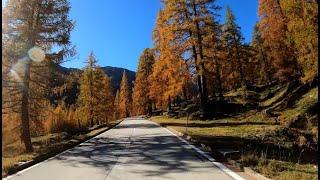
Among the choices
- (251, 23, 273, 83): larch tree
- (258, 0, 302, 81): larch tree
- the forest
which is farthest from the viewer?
(251, 23, 273, 83): larch tree

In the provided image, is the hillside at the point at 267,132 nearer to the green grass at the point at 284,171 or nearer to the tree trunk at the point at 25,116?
the green grass at the point at 284,171

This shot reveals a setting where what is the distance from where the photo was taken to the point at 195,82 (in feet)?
145

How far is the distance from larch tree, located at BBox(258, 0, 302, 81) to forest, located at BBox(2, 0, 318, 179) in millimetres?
90

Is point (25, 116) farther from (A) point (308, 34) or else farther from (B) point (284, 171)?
(A) point (308, 34)

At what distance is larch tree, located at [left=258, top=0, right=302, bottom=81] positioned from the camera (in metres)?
39.6

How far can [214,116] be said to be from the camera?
38.8 metres

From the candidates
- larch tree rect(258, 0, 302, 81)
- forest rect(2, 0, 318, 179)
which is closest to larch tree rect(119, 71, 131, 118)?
forest rect(2, 0, 318, 179)

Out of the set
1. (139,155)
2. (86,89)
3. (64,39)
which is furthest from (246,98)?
(139,155)

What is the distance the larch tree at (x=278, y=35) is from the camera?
3956 cm

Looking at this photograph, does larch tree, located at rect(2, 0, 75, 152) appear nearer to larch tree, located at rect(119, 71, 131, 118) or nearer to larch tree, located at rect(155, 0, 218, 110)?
larch tree, located at rect(155, 0, 218, 110)

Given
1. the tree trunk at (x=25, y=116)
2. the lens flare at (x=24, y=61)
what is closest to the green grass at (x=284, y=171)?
the tree trunk at (x=25, y=116)

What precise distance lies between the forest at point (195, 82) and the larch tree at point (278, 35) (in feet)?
0.29

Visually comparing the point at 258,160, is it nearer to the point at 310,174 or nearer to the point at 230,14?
the point at 310,174

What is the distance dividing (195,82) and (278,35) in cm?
889
